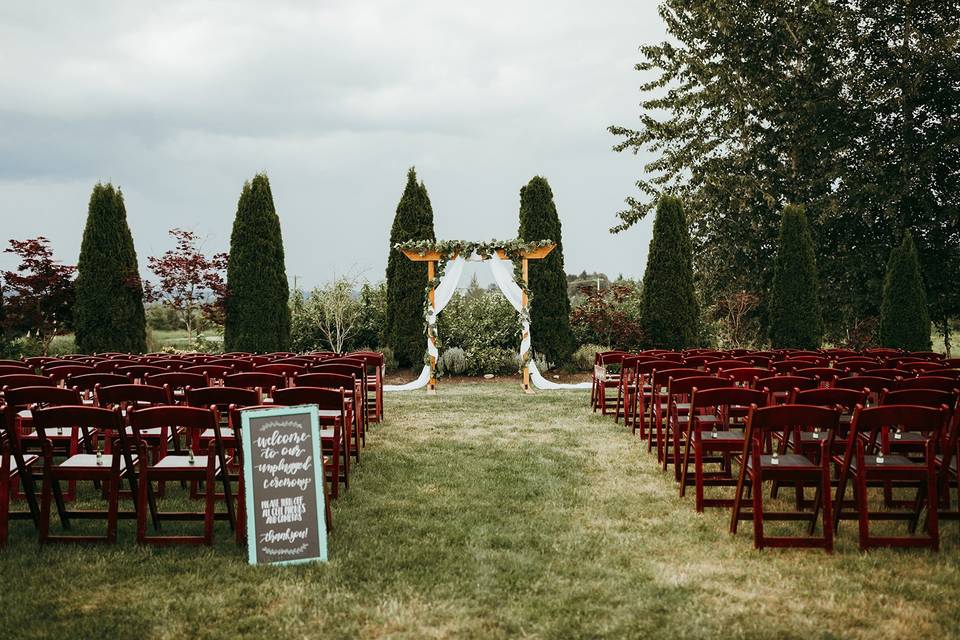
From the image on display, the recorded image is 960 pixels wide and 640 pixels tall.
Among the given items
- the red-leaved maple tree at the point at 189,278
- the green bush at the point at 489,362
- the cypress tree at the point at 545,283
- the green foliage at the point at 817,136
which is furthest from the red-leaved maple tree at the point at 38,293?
the green foliage at the point at 817,136

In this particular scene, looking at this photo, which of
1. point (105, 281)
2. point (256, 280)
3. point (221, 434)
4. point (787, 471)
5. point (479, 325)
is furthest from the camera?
point (479, 325)

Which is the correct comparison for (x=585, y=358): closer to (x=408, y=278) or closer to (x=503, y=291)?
(x=503, y=291)

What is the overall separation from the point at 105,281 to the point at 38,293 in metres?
1.48

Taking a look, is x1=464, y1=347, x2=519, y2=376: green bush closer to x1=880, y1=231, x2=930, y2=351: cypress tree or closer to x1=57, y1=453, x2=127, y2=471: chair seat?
x1=880, y1=231, x2=930, y2=351: cypress tree

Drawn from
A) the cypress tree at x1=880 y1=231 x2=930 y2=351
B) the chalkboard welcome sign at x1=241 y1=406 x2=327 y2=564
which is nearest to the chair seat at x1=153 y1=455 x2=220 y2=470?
the chalkboard welcome sign at x1=241 y1=406 x2=327 y2=564

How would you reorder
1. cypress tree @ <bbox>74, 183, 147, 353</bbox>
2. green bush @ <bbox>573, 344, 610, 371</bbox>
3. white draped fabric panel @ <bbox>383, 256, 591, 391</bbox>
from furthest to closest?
green bush @ <bbox>573, 344, 610, 371</bbox>
cypress tree @ <bbox>74, 183, 147, 353</bbox>
white draped fabric panel @ <bbox>383, 256, 591, 391</bbox>

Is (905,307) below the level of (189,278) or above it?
below

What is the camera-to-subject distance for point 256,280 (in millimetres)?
16094

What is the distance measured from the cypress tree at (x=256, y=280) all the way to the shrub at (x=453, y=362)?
3.38m

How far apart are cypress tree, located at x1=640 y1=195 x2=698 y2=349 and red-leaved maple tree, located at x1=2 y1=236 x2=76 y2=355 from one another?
11.8 m

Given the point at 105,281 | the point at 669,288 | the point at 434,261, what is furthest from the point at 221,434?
the point at 669,288

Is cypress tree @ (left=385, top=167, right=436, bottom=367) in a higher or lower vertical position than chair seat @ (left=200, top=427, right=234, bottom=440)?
higher

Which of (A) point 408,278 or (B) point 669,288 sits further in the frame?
(A) point 408,278

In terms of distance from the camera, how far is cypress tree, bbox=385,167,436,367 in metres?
16.9
